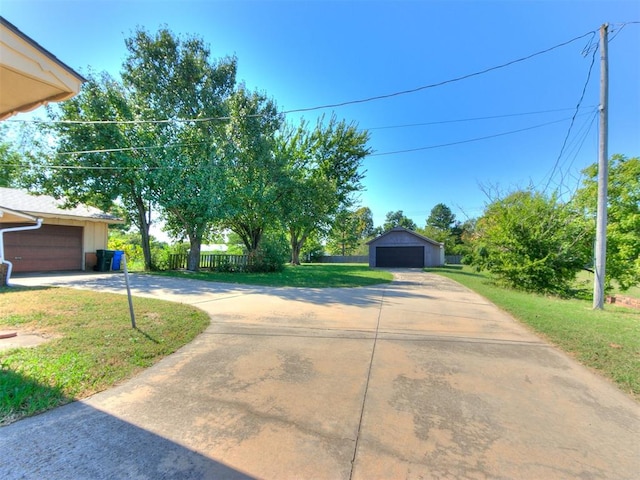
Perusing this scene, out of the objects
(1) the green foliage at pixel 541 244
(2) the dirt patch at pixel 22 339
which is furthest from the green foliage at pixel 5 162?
(1) the green foliage at pixel 541 244

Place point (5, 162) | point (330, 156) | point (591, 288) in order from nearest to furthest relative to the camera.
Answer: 1. point (591, 288)
2. point (5, 162)
3. point (330, 156)

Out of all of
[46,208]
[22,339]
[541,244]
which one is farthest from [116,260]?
[541,244]

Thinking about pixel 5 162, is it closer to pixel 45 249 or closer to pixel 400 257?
pixel 45 249

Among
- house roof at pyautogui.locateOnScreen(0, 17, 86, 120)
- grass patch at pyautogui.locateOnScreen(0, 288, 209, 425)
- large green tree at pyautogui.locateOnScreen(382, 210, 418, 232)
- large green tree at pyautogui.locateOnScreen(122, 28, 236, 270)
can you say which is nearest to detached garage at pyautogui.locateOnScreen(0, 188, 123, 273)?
large green tree at pyautogui.locateOnScreen(122, 28, 236, 270)

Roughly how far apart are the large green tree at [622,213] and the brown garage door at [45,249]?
23.9 metres

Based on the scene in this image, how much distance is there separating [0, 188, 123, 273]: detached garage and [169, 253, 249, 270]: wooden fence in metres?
3.35

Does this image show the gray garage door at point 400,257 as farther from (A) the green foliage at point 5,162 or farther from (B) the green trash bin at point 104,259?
(A) the green foliage at point 5,162

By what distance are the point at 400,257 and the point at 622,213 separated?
1551 centimetres

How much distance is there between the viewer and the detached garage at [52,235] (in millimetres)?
11859

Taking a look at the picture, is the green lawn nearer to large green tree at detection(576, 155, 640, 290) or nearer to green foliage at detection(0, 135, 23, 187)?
large green tree at detection(576, 155, 640, 290)

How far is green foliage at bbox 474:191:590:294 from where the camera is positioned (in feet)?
38.7

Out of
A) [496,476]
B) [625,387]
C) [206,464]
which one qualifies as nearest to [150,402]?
[206,464]

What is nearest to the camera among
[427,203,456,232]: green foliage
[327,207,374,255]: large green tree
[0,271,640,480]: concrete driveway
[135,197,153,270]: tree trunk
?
[0,271,640,480]: concrete driveway

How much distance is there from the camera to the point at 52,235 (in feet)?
Result: 42.4
